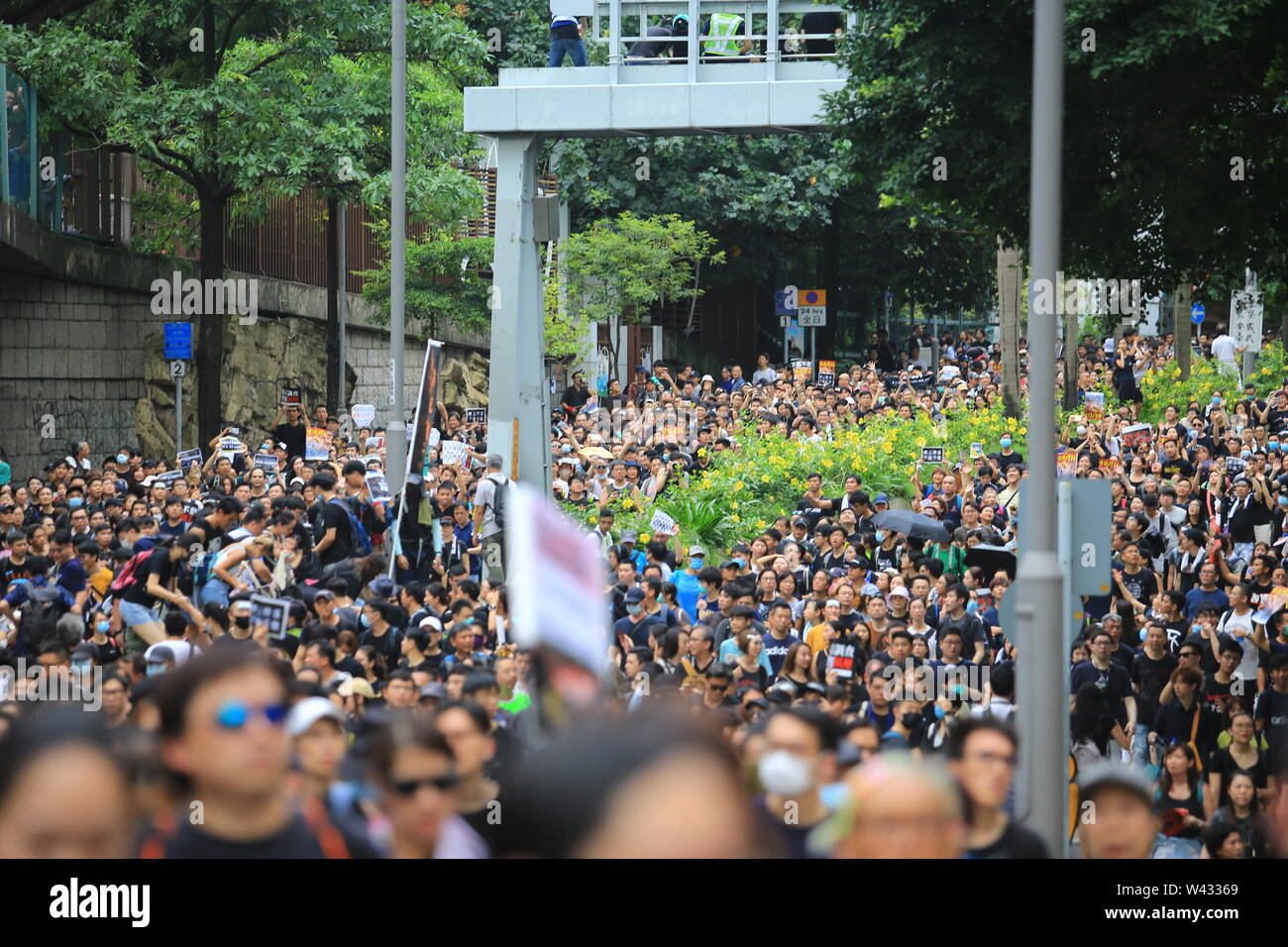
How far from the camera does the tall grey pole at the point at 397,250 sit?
1975 centimetres

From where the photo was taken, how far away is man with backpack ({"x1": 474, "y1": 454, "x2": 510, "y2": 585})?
16750 mm

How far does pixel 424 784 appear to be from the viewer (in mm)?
3709

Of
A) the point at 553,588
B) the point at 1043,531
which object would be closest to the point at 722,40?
the point at 1043,531

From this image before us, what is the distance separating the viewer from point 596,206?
4275cm

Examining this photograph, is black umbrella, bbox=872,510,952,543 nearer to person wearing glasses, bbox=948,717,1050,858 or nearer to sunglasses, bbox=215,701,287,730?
person wearing glasses, bbox=948,717,1050,858

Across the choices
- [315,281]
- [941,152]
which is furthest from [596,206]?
[941,152]

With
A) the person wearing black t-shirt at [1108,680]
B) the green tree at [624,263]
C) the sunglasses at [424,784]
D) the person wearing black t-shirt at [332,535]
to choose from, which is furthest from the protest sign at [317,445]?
the sunglasses at [424,784]

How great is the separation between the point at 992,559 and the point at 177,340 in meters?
13.6

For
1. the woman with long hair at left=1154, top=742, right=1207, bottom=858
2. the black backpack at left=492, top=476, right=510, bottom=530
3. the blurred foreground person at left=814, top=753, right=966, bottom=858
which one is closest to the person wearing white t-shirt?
the black backpack at left=492, top=476, right=510, bottom=530

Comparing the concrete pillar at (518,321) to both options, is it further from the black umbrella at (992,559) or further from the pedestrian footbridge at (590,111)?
the black umbrella at (992,559)

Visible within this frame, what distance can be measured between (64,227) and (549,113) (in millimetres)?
9829

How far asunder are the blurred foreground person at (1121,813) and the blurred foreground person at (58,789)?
10.3 ft

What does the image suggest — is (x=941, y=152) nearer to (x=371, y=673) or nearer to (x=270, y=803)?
(x=371, y=673)

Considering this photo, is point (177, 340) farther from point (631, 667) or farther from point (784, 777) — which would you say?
point (784, 777)
